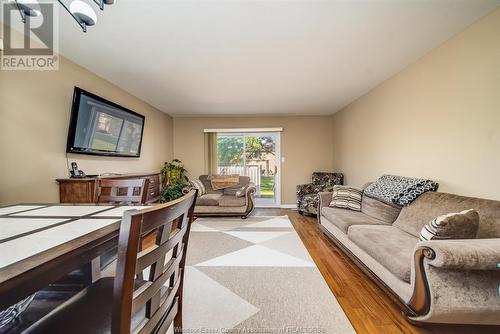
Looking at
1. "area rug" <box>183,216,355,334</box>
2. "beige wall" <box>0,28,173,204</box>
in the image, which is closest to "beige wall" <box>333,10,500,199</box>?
"area rug" <box>183,216,355,334</box>

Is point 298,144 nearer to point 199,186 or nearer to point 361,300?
point 199,186

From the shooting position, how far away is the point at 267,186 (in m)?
5.82

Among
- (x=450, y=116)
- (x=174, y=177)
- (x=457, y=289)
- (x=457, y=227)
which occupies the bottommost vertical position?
(x=457, y=289)

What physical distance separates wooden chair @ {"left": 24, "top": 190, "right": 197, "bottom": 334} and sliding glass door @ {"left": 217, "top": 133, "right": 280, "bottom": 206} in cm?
479

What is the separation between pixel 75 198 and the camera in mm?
2354

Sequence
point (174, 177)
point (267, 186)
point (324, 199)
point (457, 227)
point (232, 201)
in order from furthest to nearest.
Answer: point (267, 186) → point (174, 177) → point (232, 201) → point (324, 199) → point (457, 227)

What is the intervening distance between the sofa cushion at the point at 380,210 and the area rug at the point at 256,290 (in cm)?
104

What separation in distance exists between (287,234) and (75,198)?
2848 millimetres

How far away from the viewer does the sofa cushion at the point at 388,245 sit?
4.95 feet

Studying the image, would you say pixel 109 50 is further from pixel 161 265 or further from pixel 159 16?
pixel 161 265

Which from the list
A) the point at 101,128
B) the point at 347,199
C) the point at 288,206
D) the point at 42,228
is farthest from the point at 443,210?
the point at 101,128

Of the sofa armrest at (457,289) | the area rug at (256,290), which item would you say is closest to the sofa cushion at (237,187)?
the area rug at (256,290)

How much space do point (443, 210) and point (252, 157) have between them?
4256 mm

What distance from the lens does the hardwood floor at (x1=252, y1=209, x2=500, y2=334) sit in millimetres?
1394
